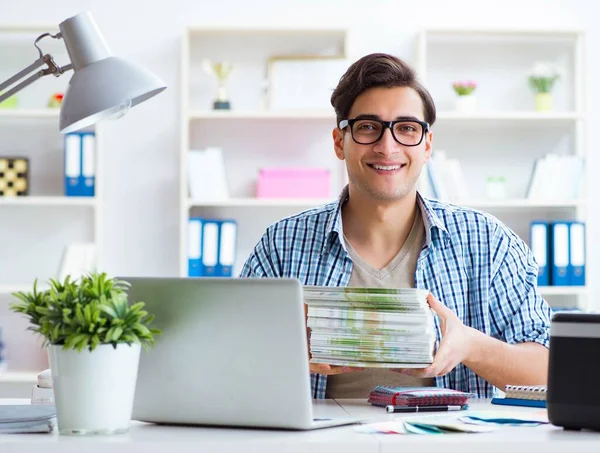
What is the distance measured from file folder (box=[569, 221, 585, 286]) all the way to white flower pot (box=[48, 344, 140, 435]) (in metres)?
2.94

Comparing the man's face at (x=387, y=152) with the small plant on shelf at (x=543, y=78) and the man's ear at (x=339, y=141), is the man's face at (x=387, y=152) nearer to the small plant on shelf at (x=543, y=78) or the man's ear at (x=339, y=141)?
the man's ear at (x=339, y=141)

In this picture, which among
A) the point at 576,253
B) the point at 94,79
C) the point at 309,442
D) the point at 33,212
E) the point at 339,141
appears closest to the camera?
the point at 309,442

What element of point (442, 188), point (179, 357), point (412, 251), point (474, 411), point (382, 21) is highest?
point (382, 21)

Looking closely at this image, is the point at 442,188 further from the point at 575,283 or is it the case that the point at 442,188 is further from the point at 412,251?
the point at 412,251

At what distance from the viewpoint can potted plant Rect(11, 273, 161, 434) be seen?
4.26 feet

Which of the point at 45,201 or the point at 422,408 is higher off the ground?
A: the point at 45,201

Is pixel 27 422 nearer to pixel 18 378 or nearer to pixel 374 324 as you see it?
pixel 374 324

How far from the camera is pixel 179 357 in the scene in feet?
4.55

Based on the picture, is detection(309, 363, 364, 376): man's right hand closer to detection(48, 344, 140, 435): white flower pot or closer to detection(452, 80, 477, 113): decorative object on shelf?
detection(48, 344, 140, 435): white flower pot

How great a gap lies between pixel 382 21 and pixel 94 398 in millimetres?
3153

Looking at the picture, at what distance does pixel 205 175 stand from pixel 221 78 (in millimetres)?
430

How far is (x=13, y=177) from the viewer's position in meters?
4.01

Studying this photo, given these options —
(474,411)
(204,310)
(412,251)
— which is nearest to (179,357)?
(204,310)

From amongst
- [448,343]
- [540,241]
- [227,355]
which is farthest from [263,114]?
[227,355]
